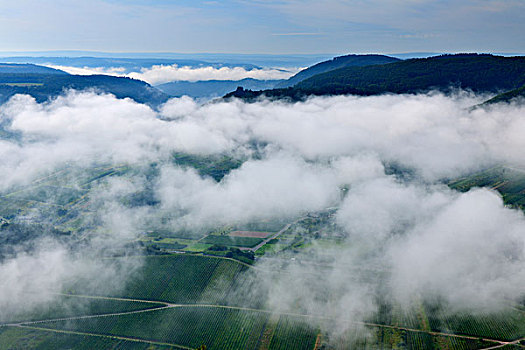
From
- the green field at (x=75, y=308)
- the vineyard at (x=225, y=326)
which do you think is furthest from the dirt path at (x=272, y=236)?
the green field at (x=75, y=308)

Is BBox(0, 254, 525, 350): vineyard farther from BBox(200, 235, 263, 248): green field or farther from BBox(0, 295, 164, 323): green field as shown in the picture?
BBox(200, 235, 263, 248): green field

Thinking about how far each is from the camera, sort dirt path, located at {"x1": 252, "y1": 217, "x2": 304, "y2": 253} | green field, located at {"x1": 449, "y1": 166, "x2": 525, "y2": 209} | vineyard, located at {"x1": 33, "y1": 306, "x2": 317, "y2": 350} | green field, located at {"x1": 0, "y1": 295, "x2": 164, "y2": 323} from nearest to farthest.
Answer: vineyard, located at {"x1": 33, "y1": 306, "x2": 317, "y2": 350} → green field, located at {"x1": 0, "y1": 295, "x2": 164, "y2": 323} → dirt path, located at {"x1": 252, "y1": 217, "x2": 304, "y2": 253} → green field, located at {"x1": 449, "y1": 166, "x2": 525, "y2": 209}

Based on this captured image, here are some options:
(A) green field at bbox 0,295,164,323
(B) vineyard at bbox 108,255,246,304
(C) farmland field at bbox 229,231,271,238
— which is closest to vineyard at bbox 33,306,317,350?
(A) green field at bbox 0,295,164,323

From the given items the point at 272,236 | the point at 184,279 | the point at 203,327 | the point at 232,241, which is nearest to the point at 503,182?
the point at 272,236

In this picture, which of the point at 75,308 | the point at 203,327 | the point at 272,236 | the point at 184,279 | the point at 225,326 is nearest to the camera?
the point at 203,327

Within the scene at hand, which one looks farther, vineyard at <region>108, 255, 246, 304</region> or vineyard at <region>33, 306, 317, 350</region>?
vineyard at <region>108, 255, 246, 304</region>

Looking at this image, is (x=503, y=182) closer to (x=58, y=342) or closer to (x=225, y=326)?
(x=225, y=326)

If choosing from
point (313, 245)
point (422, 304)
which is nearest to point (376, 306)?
point (422, 304)

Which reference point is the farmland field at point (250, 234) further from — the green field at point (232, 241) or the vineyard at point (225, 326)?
the vineyard at point (225, 326)

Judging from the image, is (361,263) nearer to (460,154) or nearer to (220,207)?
(220,207)

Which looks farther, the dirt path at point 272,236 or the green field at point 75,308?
the dirt path at point 272,236

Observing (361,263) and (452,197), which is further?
(452,197)
